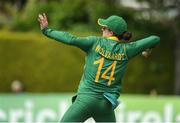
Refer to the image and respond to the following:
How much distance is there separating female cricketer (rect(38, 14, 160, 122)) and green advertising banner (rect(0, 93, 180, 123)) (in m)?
6.77

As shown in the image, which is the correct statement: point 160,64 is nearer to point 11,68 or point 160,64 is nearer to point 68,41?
point 11,68

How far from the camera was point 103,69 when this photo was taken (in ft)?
26.6

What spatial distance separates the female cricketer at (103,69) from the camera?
316 inches

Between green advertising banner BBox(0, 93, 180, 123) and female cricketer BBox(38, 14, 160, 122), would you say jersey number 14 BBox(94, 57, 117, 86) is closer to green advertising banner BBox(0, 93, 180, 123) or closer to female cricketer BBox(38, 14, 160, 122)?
female cricketer BBox(38, 14, 160, 122)

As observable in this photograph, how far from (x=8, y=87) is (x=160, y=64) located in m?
3.96

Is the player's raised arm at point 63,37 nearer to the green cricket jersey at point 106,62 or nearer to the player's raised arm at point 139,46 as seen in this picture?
the green cricket jersey at point 106,62

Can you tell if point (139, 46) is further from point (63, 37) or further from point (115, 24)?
point (63, 37)

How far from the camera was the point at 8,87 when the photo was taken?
2102 centimetres

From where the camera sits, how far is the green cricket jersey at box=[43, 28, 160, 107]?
26.5ft

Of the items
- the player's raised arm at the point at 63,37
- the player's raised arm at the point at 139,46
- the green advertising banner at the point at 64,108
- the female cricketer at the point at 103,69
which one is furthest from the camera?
the green advertising banner at the point at 64,108

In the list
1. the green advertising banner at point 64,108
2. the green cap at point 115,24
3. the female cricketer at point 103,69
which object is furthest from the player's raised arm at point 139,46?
the green advertising banner at point 64,108

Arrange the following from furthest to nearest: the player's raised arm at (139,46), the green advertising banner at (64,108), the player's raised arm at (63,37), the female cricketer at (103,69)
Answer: the green advertising banner at (64,108)
the player's raised arm at (139,46)
the female cricketer at (103,69)
the player's raised arm at (63,37)

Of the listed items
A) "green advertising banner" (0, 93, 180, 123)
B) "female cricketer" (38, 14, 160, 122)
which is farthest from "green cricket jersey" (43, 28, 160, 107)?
"green advertising banner" (0, 93, 180, 123)

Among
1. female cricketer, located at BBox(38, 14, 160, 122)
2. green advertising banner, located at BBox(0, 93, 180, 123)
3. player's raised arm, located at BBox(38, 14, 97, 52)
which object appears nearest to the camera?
player's raised arm, located at BBox(38, 14, 97, 52)
